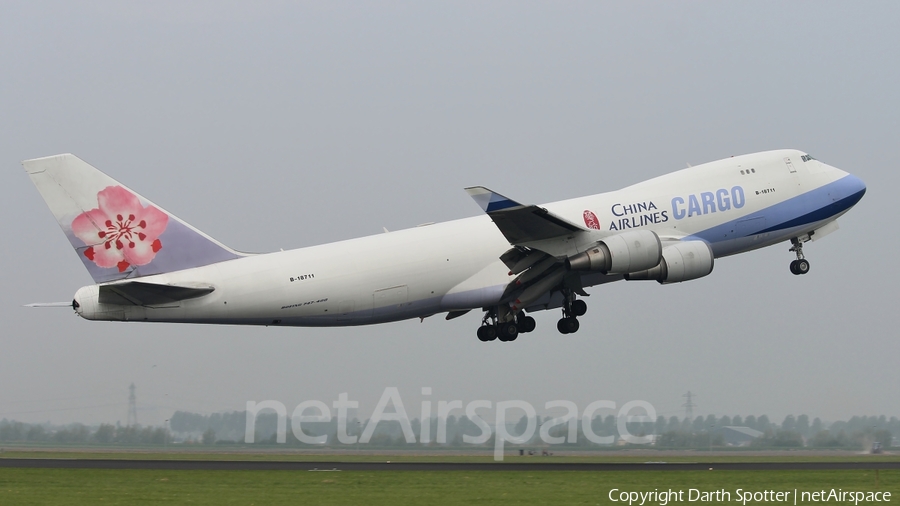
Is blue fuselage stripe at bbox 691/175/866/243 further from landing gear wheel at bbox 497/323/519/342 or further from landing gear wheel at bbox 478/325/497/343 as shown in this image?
landing gear wheel at bbox 478/325/497/343

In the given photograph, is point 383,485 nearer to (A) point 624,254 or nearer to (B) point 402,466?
(B) point 402,466

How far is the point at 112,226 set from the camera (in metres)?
38.2

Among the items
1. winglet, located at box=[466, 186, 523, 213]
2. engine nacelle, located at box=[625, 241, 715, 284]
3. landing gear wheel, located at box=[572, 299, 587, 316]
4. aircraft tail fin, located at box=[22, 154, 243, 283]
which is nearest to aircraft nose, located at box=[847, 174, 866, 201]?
engine nacelle, located at box=[625, 241, 715, 284]

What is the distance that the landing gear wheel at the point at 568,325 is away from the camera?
43.5 metres

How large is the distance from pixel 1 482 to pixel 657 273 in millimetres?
24167

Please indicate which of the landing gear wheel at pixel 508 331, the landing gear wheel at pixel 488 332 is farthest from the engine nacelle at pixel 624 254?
the landing gear wheel at pixel 488 332

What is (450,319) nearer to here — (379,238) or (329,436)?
(379,238)

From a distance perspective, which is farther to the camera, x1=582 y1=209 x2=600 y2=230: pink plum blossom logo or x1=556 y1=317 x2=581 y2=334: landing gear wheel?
x1=556 y1=317 x2=581 y2=334: landing gear wheel

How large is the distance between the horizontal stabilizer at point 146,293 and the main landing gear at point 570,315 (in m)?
14.4

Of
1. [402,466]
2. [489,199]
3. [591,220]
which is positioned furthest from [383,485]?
[591,220]

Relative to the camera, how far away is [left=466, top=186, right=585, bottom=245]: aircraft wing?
36.8 metres

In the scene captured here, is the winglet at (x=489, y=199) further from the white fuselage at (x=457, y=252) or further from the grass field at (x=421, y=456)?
the grass field at (x=421, y=456)

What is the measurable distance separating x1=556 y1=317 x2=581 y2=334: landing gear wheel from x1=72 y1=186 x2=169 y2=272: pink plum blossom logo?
16.3m

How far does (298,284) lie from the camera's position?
38.8m
